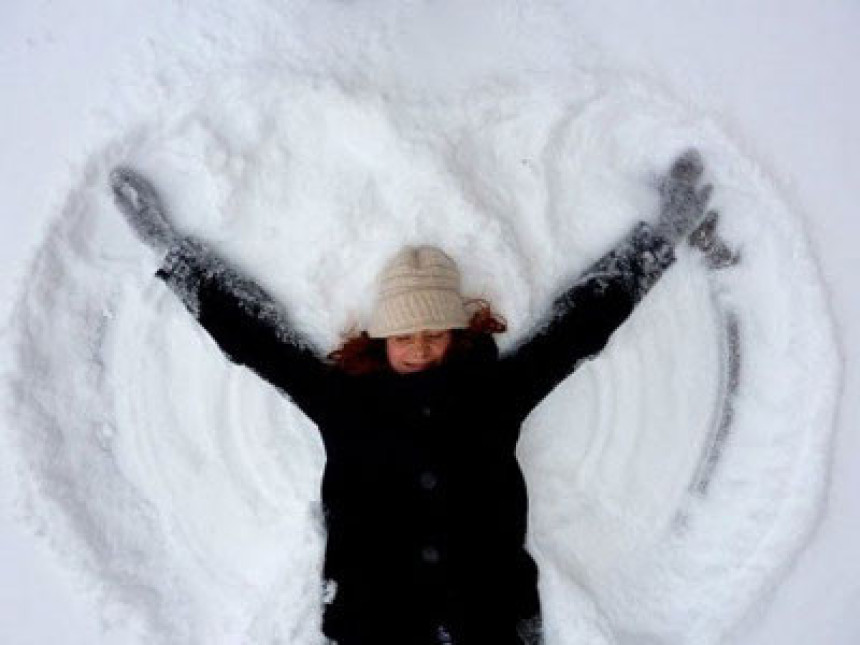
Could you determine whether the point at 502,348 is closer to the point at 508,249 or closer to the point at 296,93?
the point at 508,249

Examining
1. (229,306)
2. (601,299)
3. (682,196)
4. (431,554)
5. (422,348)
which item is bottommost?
(431,554)

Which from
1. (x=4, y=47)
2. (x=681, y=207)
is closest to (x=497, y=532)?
(x=681, y=207)

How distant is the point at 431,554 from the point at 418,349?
0.51 m

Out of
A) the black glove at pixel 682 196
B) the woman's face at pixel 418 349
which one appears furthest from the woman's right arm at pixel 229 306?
the black glove at pixel 682 196

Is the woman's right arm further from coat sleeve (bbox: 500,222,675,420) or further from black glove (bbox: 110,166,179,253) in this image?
coat sleeve (bbox: 500,222,675,420)

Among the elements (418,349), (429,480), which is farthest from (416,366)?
(429,480)

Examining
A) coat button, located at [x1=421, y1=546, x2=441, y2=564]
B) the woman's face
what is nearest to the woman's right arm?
the woman's face

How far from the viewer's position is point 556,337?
1.72 metres

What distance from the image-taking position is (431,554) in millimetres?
1729

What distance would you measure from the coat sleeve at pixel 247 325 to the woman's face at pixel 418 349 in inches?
7.7

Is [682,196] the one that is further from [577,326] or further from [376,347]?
[376,347]

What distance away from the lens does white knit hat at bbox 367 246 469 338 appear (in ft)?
4.94

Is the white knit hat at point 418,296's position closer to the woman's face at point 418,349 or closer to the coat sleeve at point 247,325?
the woman's face at point 418,349

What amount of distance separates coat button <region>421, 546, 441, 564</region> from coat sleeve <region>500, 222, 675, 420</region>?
36 cm
